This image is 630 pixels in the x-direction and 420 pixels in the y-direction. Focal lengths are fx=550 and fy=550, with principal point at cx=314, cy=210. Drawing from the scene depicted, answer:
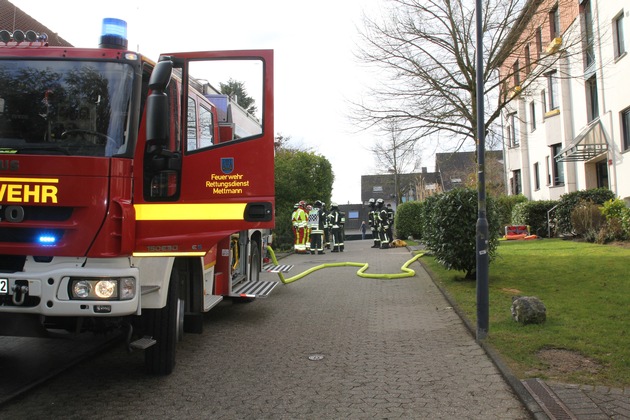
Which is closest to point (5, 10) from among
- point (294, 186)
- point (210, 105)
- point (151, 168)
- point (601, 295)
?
point (294, 186)

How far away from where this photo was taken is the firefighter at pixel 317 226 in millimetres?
19803

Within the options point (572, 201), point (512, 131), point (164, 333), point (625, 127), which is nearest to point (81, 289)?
point (164, 333)

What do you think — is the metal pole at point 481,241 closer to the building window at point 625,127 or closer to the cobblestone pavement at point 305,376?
the cobblestone pavement at point 305,376

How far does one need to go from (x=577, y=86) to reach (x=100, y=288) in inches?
908

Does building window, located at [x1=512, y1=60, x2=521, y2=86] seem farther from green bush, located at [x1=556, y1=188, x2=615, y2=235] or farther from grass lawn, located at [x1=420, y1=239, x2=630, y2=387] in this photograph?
grass lawn, located at [x1=420, y1=239, x2=630, y2=387]

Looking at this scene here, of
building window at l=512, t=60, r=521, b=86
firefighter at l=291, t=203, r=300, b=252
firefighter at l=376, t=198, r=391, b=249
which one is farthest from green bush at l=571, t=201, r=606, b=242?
firefighter at l=291, t=203, r=300, b=252

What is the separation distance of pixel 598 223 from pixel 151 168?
15674 millimetres

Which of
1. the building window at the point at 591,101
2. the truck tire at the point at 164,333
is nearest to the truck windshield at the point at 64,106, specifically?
the truck tire at the point at 164,333

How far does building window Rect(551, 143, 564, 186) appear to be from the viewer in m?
26.4

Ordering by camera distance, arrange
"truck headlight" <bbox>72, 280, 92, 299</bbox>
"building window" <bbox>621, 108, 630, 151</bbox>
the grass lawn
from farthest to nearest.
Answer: "building window" <bbox>621, 108, 630, 151</bbox>
the grass lawn
"truck headlight" <bbox>72, 280, 92, 299</bbox>

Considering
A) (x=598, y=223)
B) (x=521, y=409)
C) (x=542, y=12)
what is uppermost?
(x=542, y=12)

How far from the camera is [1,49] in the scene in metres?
4.81

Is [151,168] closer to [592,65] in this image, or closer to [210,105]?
[210,105]

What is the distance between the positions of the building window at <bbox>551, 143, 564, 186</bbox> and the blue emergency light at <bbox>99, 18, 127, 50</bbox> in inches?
985
